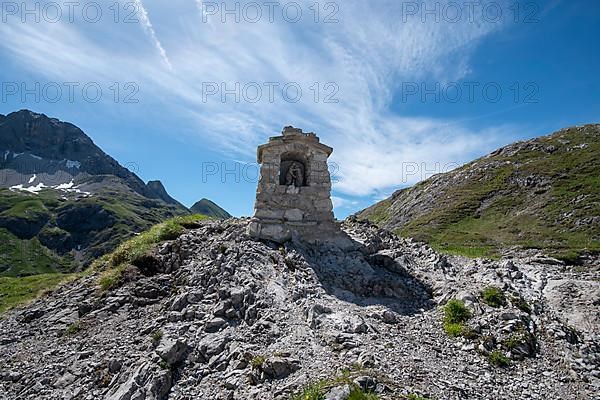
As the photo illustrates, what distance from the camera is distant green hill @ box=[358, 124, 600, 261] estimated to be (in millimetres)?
42406

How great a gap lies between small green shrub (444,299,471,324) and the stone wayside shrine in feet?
19.6

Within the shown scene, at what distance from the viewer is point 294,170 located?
17406 millimetres

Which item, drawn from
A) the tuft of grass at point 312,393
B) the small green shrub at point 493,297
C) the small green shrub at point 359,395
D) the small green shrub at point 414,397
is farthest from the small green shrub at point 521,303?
the tuft of grass at point 312,393

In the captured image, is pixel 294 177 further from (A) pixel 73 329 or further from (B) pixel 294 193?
(A) pixel 73 329

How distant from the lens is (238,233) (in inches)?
618

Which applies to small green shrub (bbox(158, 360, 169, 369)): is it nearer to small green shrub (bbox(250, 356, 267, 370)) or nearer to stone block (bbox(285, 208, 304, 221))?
small green shrub (bbox(250, 356, 267, 370))

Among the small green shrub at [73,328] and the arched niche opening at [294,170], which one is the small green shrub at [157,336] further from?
the arched niche opening at [294,170]

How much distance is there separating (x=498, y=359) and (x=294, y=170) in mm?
11173

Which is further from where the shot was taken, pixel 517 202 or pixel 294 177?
pixel 517 202

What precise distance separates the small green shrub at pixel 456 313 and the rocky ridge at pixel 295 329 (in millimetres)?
248

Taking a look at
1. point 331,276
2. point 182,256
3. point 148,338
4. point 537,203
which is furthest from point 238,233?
point 537,203

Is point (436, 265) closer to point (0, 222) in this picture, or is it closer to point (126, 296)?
point (126, 296)

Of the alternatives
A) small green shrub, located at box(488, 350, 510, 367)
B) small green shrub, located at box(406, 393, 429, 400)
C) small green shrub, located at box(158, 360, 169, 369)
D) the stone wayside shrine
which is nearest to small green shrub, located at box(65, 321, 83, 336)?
small green shrub, located at box(158, 360, 169, 369)

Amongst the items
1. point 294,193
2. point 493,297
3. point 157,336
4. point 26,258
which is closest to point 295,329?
point 157,336
